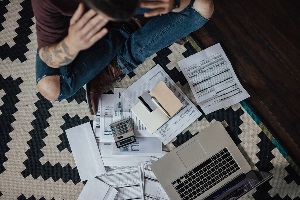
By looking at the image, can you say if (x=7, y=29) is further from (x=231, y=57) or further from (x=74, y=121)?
(x=231, y=57)

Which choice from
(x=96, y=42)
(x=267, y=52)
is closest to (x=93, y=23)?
(x=96, y=42)

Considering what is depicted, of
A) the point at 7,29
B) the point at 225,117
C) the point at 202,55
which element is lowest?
the point at 225,117

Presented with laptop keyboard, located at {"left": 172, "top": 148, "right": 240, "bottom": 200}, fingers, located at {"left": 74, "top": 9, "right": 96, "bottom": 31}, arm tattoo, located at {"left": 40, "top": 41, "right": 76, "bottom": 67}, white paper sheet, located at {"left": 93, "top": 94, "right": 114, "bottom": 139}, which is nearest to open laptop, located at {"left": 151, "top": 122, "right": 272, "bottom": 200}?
laptop keyboard, located at {"left": 172, "top": 148, "right": 240, "bottom": 200}

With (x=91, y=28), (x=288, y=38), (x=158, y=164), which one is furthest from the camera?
(x=288, y=38)

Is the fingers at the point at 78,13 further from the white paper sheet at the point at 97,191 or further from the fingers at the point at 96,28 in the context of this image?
the white paper sheet at the point at 97,191

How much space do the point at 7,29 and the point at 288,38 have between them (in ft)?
3.58

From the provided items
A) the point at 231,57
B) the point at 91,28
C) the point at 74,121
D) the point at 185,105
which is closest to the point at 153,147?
the point at 185,105

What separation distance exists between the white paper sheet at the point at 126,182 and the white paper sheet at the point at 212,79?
13.8 inches

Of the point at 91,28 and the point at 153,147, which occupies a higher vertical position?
the point at 91,28

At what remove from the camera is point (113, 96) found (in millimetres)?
1498

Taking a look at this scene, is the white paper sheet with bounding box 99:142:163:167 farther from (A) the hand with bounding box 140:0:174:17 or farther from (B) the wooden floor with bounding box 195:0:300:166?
(A) the hand with bounding box 140:0:174:17

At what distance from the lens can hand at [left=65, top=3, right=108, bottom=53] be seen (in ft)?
3.39

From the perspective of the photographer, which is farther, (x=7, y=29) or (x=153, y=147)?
(x=7, y=29)

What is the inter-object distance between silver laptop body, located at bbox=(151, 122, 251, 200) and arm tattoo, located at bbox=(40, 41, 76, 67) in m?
0.49
